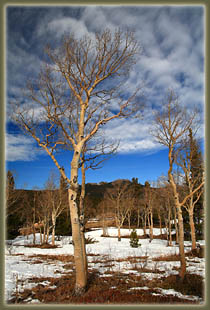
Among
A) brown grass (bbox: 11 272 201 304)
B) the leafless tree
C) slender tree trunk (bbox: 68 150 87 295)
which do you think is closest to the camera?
brown grass (bbox: 11 272 201 304)

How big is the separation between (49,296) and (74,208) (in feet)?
7.42

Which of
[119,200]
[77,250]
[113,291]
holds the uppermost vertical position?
[77,250]

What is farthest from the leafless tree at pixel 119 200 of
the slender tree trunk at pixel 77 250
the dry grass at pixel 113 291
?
the slender tree trunk at pixel 77 250

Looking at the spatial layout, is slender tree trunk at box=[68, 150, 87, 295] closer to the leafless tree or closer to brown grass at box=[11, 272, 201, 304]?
brown grass at box=[11, 272, 201, 304]

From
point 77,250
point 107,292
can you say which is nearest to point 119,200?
point 107,292

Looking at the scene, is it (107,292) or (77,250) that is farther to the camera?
(77,250)

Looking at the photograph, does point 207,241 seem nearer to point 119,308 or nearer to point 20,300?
point 119,308

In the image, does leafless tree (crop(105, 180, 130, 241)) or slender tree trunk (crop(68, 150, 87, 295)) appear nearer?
slender tree trunk (crop(68, 150, 87, 295))

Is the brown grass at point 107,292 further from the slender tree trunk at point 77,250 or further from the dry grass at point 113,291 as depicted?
the slender tree trunk at point 77,250

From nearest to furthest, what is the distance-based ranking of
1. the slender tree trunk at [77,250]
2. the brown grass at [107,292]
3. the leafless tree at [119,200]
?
the brown grass at [107,292] → the slender tree trunk at [77,250] → the leafless tree at [119,200]

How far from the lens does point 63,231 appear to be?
31312 millimetres

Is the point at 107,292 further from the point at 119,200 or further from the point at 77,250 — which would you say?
the point at 119,200

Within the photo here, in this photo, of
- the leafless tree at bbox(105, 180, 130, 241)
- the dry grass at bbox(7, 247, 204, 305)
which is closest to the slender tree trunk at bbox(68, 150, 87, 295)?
the dry grass at bbox(7, 247, 204, 305)

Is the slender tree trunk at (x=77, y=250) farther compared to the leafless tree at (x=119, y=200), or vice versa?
the leafless tree at (x=119, y=200)
